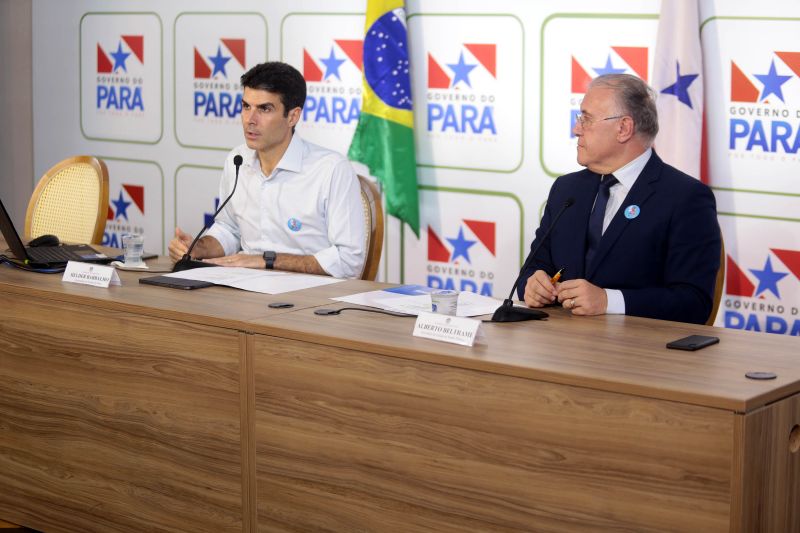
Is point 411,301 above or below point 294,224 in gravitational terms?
below

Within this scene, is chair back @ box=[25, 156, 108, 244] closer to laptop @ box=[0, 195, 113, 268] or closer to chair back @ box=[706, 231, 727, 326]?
Answer: laptop @ box=[0, 195, 113, 268]

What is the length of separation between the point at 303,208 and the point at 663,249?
1.26 metres

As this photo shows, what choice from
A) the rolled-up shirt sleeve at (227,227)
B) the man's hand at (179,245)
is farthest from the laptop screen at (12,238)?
the rolled-up shirt sleeve at (227,227)

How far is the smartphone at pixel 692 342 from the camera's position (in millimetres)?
2322

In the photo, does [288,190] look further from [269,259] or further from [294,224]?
[269,259]

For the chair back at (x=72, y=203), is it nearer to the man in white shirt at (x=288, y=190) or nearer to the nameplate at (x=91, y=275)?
the man in white shirt at (x=288, y=190)

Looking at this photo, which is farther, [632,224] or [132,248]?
[132,248]

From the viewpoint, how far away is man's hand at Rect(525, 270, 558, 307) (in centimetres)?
278

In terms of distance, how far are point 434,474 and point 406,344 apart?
0.27m

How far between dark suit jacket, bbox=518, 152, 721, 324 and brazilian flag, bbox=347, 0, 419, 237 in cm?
171

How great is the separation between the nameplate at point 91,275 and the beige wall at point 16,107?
326 cm

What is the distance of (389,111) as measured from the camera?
15.3 feet

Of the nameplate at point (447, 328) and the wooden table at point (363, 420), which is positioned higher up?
the nameplate at point (447, 328)

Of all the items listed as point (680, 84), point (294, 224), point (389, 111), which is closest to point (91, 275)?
point (294, 224)
